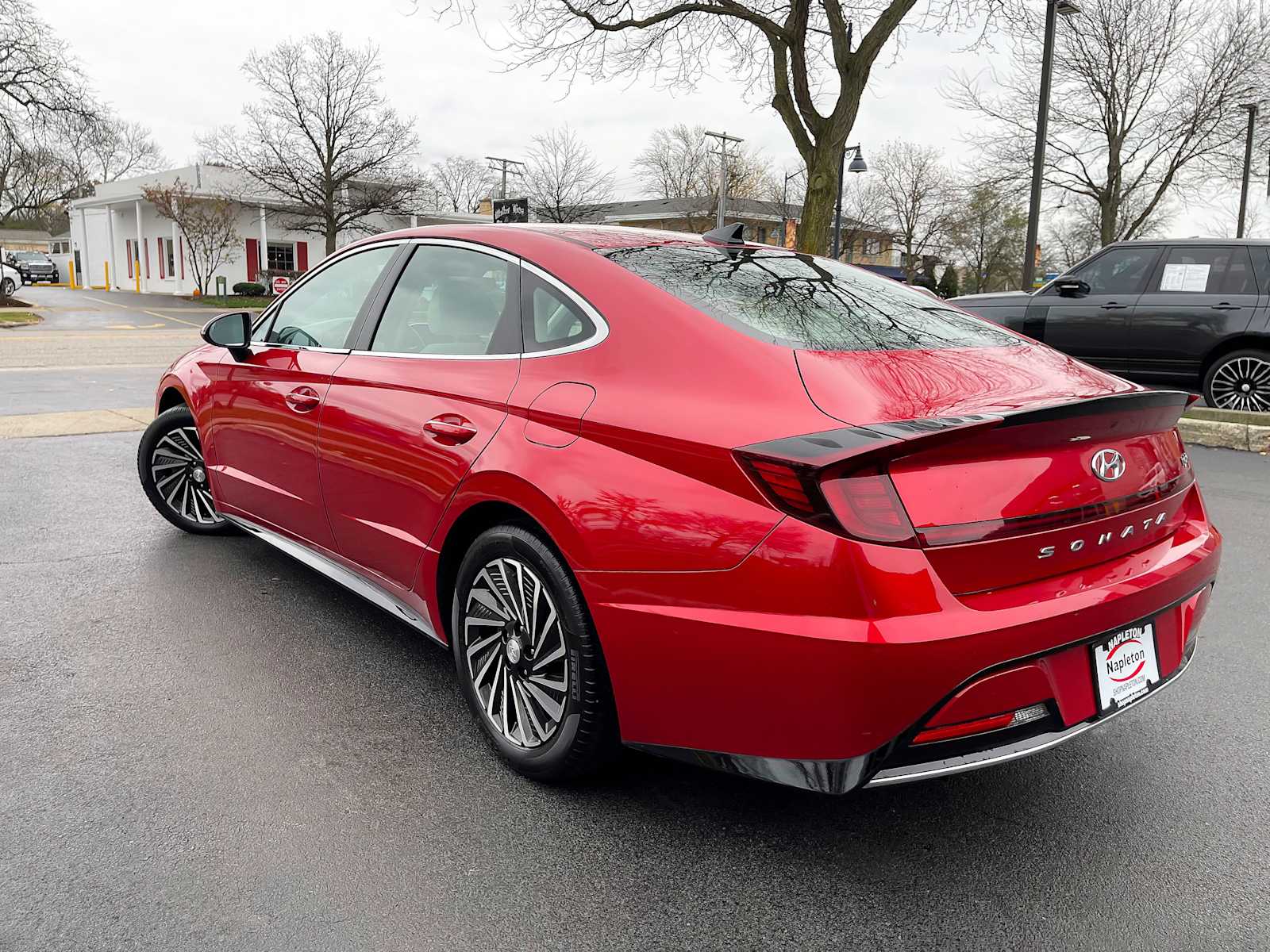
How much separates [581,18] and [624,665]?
16115 millimetres

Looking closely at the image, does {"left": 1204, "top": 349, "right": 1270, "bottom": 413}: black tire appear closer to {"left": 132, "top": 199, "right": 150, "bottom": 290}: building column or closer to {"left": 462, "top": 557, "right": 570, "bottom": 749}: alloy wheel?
{"left": 462, "top": 557, "right": 570, "bottom": 749}: alloy wheel

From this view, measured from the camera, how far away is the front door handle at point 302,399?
365cm

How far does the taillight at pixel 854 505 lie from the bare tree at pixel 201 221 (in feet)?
146

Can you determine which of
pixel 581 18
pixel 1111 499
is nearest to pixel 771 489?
pixel 1111 499

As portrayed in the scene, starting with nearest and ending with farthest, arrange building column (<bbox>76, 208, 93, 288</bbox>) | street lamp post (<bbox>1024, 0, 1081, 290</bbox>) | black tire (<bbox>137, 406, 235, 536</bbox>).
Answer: black tire (<bbox>137, 406, 235, 536</bbox>) → street lamp post (<bbox>1024, 0, 1081, 290</bbox>) → building column (<bbox>76, 208, 93, 288</bbox>)

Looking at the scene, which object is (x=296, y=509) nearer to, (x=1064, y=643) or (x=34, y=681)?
(x=34, y=681)

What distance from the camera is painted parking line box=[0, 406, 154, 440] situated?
8258 millimetres

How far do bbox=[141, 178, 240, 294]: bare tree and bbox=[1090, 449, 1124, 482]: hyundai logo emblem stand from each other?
44554mm

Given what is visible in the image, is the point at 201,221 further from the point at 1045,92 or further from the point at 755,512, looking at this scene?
the point at 755,512

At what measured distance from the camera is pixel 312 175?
138ft

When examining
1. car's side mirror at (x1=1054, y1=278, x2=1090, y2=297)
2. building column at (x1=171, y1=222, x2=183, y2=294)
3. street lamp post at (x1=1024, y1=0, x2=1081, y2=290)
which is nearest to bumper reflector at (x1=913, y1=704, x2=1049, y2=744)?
car's side mirror at (x1=1054, y1=278, x2=1090, y2=297)

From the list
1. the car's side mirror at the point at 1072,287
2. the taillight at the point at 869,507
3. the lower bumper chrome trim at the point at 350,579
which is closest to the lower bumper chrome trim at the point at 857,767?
the taillight at the point at 869,507

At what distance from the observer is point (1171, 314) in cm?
934

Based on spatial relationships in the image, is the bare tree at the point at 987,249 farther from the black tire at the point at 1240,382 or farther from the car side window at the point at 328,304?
the car side window at the point at 328,304
